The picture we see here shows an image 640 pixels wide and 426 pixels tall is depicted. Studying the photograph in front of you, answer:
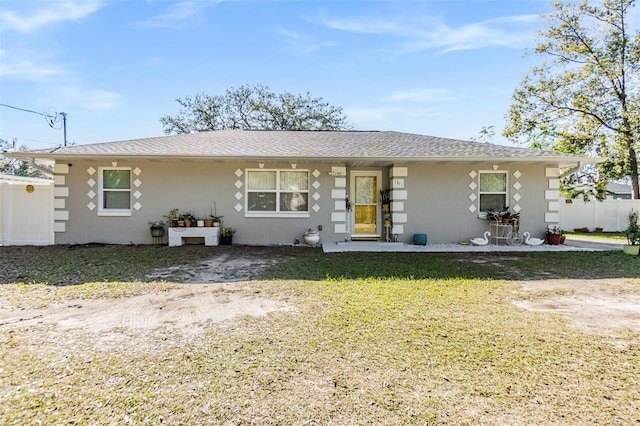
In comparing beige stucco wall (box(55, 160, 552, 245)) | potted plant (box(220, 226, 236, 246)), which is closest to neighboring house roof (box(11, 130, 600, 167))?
Answer: beige stucco wall (box(55, 160, 552, 245))

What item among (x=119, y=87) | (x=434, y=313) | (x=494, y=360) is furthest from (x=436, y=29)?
(x=119, y=87)

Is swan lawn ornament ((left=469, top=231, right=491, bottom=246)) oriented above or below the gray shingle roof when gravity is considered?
below

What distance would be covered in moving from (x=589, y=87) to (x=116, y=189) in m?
24.1

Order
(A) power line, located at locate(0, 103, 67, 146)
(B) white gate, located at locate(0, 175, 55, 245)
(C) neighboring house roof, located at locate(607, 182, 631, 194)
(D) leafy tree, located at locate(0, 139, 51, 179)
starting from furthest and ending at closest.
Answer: (D) leafy tree, located at locate(0, 139, 51, 179), (C) neighboring house roof, located at locate(607, 182, 631, 194), (A) power line, located at locate(0, 103, 67, 146), (B) white gate, located at locate(0, 175, 55, 245)

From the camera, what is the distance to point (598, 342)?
3193 millimetres

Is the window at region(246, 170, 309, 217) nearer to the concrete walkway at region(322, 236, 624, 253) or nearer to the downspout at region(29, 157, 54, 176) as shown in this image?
the concrete walkway at region(322, 236, 624, 253)

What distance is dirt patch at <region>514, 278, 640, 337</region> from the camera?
3713mm

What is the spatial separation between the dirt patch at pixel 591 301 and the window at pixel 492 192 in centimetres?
452

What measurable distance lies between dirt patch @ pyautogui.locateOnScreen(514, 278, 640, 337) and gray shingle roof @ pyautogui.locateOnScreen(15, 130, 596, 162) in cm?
444

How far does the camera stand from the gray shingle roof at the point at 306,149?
9.07 metres

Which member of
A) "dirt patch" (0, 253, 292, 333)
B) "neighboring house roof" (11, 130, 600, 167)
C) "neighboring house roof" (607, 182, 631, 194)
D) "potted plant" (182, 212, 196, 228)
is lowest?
"dirt patch" (0, 253, 292, 333)

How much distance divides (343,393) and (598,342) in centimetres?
261

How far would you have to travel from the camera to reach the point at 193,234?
9477mm

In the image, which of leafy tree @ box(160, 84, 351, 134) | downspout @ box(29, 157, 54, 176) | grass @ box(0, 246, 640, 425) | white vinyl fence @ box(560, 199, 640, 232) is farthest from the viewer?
leafy tree @ box(160, 84, 351, 134)
